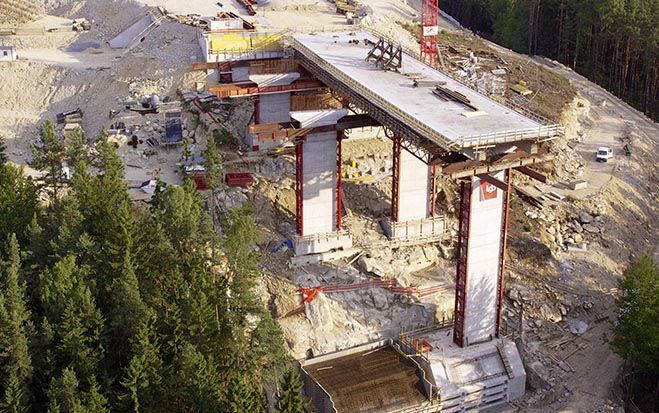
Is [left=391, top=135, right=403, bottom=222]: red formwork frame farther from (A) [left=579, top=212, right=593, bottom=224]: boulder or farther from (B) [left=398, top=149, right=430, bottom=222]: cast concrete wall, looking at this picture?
(A) [left=579, top=212, right=593, bottom=224]: boulder

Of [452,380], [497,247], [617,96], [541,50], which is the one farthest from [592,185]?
[541,50]

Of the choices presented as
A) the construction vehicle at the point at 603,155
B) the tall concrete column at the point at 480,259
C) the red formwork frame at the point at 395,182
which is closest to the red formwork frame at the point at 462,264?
the tall concrete column at the point at 480,259

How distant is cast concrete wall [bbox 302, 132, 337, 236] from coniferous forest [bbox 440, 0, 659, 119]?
52.0 m

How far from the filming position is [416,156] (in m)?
47.3

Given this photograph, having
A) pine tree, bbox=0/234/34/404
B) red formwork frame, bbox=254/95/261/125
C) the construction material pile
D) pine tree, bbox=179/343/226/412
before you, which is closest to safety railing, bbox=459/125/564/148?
pine tree, bbox=179/343/226/412

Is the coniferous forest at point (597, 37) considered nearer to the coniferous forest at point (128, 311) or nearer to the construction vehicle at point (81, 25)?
the construction vehicle at point (81, 25)

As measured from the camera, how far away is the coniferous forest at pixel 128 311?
39969 mm

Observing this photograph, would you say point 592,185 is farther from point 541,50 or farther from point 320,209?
point 541,50

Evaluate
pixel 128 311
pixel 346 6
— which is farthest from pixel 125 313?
pixel 346 6

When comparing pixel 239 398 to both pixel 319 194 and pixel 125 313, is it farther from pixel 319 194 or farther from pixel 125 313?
pixel 319 194

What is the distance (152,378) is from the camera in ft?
134

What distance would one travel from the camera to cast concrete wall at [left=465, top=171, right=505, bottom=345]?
48844 millimetres

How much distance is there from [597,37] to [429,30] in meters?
34.5

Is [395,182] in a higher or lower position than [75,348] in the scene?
higher
